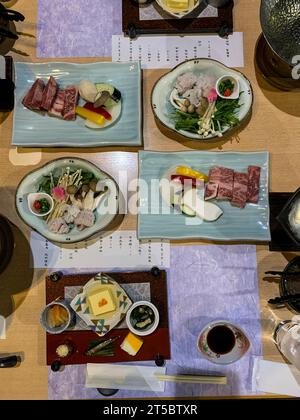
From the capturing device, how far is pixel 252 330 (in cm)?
218

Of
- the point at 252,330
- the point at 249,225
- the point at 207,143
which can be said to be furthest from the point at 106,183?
the point at 252,330

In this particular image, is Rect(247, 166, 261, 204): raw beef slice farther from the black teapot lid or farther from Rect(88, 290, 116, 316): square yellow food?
the black teapot lid

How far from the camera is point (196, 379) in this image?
6.99ft

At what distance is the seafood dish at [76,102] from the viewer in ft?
7.60

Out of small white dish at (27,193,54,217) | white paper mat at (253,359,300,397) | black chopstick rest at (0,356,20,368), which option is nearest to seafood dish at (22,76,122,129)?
small white dish at (27,193,54,217)

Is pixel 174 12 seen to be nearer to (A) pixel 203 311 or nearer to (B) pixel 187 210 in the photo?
(B) pixel 187 210

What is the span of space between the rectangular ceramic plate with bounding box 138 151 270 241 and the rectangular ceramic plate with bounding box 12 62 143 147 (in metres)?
0.18

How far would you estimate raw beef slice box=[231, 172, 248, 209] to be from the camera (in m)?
2.22

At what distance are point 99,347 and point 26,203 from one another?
814mm

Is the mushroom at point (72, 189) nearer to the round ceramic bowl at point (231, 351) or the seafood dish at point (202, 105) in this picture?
the seafood dish at point (202, 105)

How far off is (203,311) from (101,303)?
0.52 metres

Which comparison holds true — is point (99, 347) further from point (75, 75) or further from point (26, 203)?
point (75, 75)

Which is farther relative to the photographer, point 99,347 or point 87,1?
point 87,1

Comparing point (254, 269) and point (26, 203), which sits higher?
point (26, 203)
